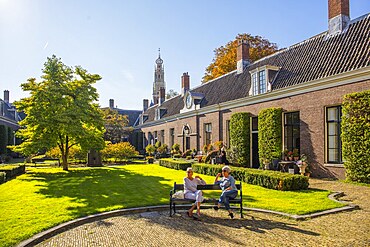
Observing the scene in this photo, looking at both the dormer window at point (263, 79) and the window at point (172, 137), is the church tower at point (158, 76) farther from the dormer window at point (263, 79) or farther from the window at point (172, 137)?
the dormer window at point (263, 79)

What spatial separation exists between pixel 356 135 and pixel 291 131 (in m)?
4.23

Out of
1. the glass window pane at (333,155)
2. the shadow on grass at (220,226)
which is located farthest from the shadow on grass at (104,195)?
the glass window pane at (333,155)

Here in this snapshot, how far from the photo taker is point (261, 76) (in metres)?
19.1

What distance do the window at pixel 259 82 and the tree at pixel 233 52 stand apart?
13112 mm

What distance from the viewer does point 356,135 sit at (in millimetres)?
12477

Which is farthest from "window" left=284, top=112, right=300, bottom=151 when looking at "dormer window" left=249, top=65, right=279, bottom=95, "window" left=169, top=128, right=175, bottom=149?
"window" left=169, top=128, right=175, bottom=149

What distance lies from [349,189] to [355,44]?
6968 mm

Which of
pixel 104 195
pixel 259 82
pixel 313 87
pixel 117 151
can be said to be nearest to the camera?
pixel 104 195

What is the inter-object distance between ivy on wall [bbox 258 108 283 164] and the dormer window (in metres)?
1.69

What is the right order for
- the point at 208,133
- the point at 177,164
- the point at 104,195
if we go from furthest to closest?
1. the point at 208,133
2. the point at 177,164
3. the point at 104,195

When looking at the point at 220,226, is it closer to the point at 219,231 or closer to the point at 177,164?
the point at 219,231

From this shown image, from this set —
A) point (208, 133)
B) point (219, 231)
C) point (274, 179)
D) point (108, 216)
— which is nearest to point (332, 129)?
point (274, 179)

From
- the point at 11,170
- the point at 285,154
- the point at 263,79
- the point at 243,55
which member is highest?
the point at 243,55

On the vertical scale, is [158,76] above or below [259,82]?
above
